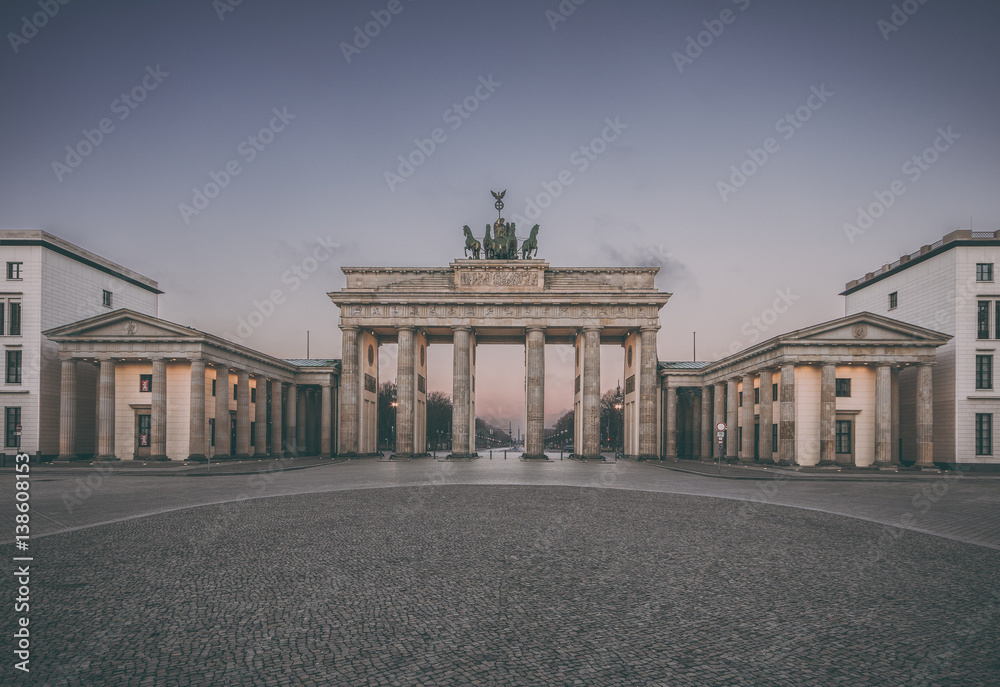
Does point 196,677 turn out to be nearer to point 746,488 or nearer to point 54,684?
point 54,684

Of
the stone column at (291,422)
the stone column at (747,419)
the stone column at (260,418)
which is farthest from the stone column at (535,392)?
the stone column at (291,422)

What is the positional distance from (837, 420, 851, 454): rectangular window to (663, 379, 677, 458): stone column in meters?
17.2

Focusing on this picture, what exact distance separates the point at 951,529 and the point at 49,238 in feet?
200

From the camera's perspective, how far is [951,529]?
50.5ft

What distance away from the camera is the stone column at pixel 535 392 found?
59000 mm

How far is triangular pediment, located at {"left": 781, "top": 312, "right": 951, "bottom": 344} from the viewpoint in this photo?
44219 millimetres

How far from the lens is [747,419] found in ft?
172

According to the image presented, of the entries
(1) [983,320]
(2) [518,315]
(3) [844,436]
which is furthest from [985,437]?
(2) [518,315]

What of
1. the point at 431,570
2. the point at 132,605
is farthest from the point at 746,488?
the point at 132,605

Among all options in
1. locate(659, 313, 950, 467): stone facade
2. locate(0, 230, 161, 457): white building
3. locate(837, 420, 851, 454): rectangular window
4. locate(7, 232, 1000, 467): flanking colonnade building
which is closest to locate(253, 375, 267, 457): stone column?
locate(7, 232, 1000, 467): flanking colonnade building

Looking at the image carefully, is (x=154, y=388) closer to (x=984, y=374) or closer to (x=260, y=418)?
(x=260, y=418)

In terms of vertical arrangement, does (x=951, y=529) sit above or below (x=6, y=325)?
below

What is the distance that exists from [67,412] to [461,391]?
32298 millimetres

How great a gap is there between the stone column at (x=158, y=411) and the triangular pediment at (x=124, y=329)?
223 centimetres
